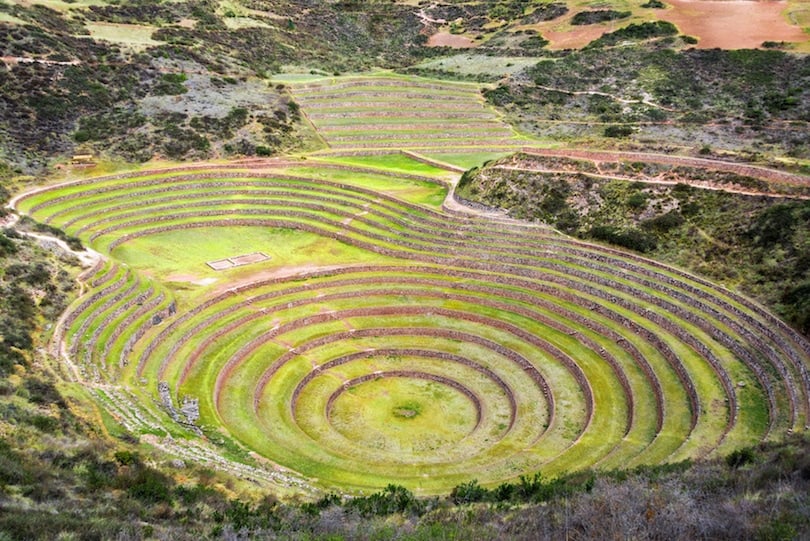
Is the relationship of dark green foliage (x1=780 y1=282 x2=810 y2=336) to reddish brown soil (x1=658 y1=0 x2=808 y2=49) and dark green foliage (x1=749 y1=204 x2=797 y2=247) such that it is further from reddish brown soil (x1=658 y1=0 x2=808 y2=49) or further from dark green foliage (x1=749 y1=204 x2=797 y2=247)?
reddish brown soil (x1=658 y1=0 x2=808 y2=49)

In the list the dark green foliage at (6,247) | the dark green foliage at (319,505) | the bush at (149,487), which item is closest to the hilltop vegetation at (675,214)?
the dark green foliage at (319,505)

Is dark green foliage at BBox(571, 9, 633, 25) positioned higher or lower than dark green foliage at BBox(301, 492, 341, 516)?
higher

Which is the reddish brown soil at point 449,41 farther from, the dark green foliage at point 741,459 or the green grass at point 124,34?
the dark green foliage at point 741,459

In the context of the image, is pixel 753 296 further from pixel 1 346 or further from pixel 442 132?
pixel 442 132

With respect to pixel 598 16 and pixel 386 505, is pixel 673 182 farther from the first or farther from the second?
pixel 598 16

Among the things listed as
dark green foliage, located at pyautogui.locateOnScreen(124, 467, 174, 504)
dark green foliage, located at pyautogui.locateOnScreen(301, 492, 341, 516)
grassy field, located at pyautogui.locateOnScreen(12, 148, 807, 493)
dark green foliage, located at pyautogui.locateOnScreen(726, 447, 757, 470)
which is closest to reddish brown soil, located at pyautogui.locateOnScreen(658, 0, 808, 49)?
grassy field, located at pyautogui.locateOnScreen(12, 148, 807, 493)

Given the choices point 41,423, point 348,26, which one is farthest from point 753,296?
point 348,26
